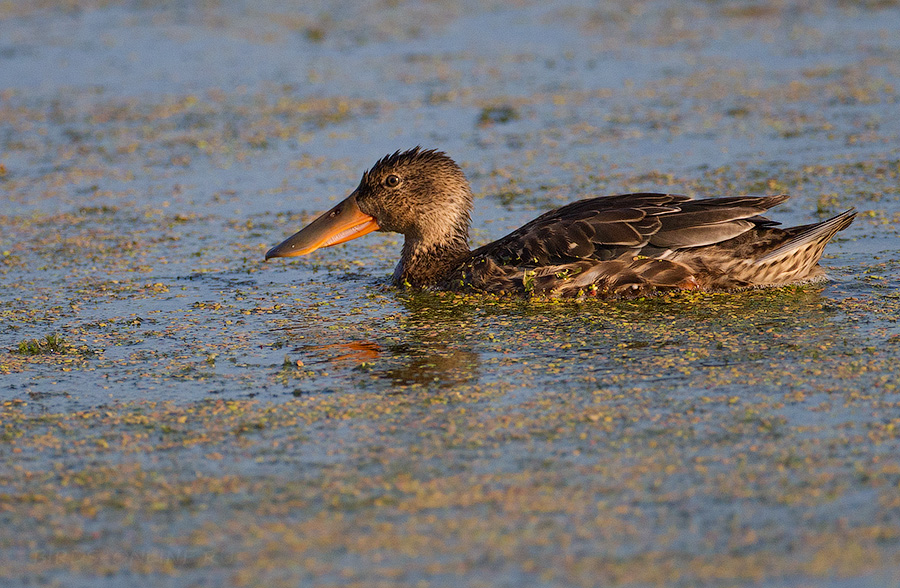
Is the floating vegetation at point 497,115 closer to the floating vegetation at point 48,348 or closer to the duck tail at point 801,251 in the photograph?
the duck tail at point 801,251

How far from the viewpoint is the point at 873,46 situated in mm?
12953

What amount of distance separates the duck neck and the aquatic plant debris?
0.26 metres

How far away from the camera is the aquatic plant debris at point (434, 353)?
12.4ft

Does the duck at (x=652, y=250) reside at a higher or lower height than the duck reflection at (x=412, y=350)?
higher

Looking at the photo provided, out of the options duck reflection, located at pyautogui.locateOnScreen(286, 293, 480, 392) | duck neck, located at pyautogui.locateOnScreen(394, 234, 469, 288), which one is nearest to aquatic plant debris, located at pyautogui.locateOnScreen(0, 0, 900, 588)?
duck reflection, located at pyautogui.locateOnScreen(286, 293, 480, 392)

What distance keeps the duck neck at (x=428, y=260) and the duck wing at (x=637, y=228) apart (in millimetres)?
556

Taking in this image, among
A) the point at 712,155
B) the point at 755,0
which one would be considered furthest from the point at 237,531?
the point at 755,0

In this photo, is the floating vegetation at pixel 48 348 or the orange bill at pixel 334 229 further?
the orange bill at pixel 334 229

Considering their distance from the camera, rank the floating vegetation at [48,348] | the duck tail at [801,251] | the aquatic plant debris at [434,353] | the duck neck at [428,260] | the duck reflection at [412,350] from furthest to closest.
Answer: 1. the duck neck at [428,260]
2. the duck tail at [801,251]
3. the floating vegetation at [48,348]
4. the duck reflection at [412,350]
5. the aquatic plant debris at [434,353]

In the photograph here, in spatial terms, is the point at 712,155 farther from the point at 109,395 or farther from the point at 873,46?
the point at 109,395

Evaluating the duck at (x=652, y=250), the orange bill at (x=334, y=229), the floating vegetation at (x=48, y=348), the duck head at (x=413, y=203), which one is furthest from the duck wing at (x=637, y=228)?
the floating vegetation at (x=48, y=348)

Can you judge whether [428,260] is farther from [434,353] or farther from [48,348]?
[48,348]

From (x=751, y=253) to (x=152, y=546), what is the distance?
3.92 meters

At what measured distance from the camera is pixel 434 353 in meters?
5.84
